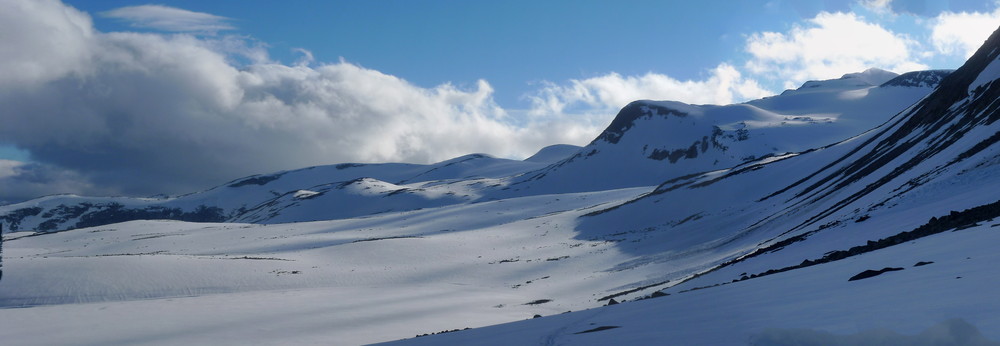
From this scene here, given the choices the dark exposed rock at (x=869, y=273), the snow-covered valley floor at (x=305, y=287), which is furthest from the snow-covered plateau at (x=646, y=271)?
the snow-covered valley floor at (x=305, y=287)

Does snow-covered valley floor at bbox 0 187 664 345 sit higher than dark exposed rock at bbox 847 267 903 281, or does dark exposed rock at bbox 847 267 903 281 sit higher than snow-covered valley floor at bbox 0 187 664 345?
dark exposed rock at bbox 847 267 903 281

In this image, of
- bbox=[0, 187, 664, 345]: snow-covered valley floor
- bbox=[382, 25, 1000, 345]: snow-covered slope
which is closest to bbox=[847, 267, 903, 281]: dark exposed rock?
bbox=[382, 25, 1000, 345]: snow-covered slope

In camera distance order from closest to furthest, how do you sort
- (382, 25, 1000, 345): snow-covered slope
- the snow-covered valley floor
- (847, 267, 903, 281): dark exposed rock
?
(382, 25, 1000, 345): snow-covered slope < (847, 267, 903, 281): dark exposed rock < the snow-covered valley floor

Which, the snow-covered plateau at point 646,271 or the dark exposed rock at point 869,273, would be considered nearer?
the snow-covered plateau at point 646,271

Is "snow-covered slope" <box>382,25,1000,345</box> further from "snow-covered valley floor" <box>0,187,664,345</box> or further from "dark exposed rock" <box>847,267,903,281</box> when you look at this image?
"snow-covered valley floor" <box>0,187,664,345</box>

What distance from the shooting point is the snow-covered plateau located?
372 inches

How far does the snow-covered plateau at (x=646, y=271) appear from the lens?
9452mm

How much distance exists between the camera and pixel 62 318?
3300 cm

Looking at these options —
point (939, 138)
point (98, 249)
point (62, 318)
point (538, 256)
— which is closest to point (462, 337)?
point (62, 318)

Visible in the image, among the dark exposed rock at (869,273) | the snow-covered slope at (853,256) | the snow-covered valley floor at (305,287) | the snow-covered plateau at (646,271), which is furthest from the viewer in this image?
the snow-covered valley floor at (305,287)

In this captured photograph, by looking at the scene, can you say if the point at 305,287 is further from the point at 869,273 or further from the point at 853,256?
the point at 869,273

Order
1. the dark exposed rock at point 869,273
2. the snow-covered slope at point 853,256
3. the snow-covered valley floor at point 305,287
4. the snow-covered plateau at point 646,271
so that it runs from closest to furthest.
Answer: the snow-covered slope at point 853,256 → the snow-covered plateau at point 646,271 → the dark exposed rock at point 869,273 → the snow-covered valley floor at point 305,287

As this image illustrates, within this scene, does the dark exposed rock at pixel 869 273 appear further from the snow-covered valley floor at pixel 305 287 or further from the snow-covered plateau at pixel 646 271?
the snow-covered valley floor at pixel 305 287

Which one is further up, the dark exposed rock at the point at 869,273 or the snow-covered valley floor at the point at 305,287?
the dark exposed rock at the point at 869,273
